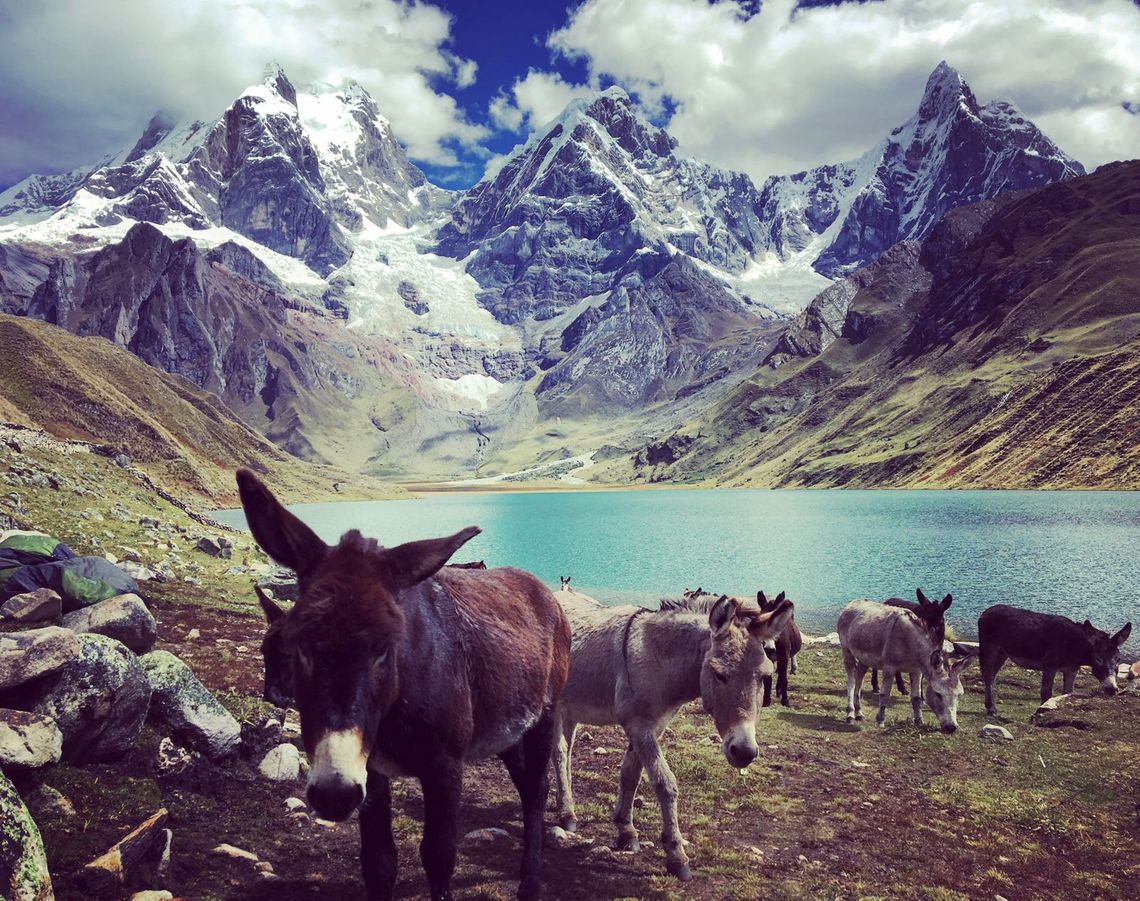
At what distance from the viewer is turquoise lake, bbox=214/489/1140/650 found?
50000mm

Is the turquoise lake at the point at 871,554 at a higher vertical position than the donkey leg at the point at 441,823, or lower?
lower

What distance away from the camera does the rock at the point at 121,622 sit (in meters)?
14.1

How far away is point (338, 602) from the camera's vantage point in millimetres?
5078

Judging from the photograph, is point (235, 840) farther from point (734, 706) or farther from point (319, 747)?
point (734, 706)

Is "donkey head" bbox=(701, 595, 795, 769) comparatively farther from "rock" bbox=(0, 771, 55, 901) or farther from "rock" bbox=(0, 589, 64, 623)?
"rock" bbox=(0, 589, 64, 623)

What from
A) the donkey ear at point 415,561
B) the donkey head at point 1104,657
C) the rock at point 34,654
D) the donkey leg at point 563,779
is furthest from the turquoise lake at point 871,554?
the donkey ear at point 415,561

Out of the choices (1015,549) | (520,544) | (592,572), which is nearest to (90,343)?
(520,544)

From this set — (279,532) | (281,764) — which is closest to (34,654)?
(281,764)

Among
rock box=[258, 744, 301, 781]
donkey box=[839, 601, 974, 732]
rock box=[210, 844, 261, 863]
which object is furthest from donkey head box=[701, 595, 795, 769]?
donkey box=[839, 601, 974, 732]

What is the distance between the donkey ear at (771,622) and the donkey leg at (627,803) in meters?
3.15

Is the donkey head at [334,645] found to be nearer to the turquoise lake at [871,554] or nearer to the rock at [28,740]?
the rock at [28,740]

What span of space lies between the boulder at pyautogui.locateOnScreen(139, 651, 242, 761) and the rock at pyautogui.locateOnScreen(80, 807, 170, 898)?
3.25 metres

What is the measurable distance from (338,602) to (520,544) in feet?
326

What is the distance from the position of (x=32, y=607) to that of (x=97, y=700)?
27.1 ft
